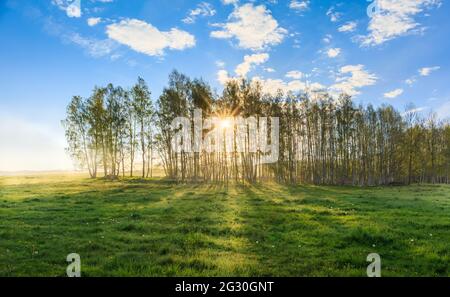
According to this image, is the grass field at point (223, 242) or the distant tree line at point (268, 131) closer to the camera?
the grass field at point (223, 242)

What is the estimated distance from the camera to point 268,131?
71875mm

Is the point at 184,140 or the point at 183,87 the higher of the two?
the point at 183,87

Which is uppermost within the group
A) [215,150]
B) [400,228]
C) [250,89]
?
[250,89]

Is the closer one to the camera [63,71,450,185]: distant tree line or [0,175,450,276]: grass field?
[0,175,450,276]: grass field

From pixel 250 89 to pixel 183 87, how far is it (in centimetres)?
1372

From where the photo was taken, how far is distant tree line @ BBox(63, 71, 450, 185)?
216ft

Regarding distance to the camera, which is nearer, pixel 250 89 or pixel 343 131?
pixel 250 89

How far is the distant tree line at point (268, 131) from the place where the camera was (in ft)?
216

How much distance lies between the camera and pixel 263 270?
10.3 m

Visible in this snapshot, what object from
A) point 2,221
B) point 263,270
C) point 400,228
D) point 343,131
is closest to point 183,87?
point 343,131

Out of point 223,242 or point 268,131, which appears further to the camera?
point 268,131

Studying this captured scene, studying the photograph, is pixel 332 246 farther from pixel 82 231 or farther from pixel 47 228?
pixel 47 228

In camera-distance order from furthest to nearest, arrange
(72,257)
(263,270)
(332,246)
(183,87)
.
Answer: (183,87)
(332,246)
(72,257)
(263,270)

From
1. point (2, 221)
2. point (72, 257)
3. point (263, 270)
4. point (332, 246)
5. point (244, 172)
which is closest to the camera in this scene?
point (263, 270)
